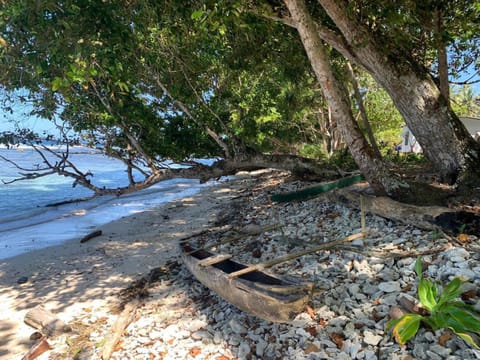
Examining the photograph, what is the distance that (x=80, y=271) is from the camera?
7.61 m

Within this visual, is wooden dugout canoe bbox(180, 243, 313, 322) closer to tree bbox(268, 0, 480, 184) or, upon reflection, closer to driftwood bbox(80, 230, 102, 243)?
tree bbox(268, 0, 480, 184)

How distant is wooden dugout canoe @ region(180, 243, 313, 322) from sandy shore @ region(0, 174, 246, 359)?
236 cm

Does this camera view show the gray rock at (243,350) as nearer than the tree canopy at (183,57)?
Yes

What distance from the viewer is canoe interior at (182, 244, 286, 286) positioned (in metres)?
4.05

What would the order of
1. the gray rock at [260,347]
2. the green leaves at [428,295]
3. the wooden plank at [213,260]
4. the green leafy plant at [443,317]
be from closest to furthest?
the green leafy plant at [443,317] < the green leaves at [428,295] < the gray rock at [260,347] < the wooden plank at [213,260]

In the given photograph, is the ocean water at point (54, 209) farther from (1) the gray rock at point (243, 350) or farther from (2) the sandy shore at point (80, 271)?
(1) the gray rock at point (243, 350)

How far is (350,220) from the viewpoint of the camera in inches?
233

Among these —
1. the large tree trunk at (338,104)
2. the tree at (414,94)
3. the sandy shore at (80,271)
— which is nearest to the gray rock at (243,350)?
the sandy shore at (80,271)

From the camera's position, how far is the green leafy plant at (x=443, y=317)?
99.6 inches

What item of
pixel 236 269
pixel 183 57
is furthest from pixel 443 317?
pixel 183 57

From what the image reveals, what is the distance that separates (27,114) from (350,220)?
26.2 feet

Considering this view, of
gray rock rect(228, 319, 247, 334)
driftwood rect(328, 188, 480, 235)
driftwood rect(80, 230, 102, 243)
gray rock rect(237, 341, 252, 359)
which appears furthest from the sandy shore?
driftwood rect(328, 188, 480, 235)

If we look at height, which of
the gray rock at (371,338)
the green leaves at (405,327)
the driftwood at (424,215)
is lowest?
the gray rock at (371,338)

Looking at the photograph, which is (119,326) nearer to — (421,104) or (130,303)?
(130,303)
